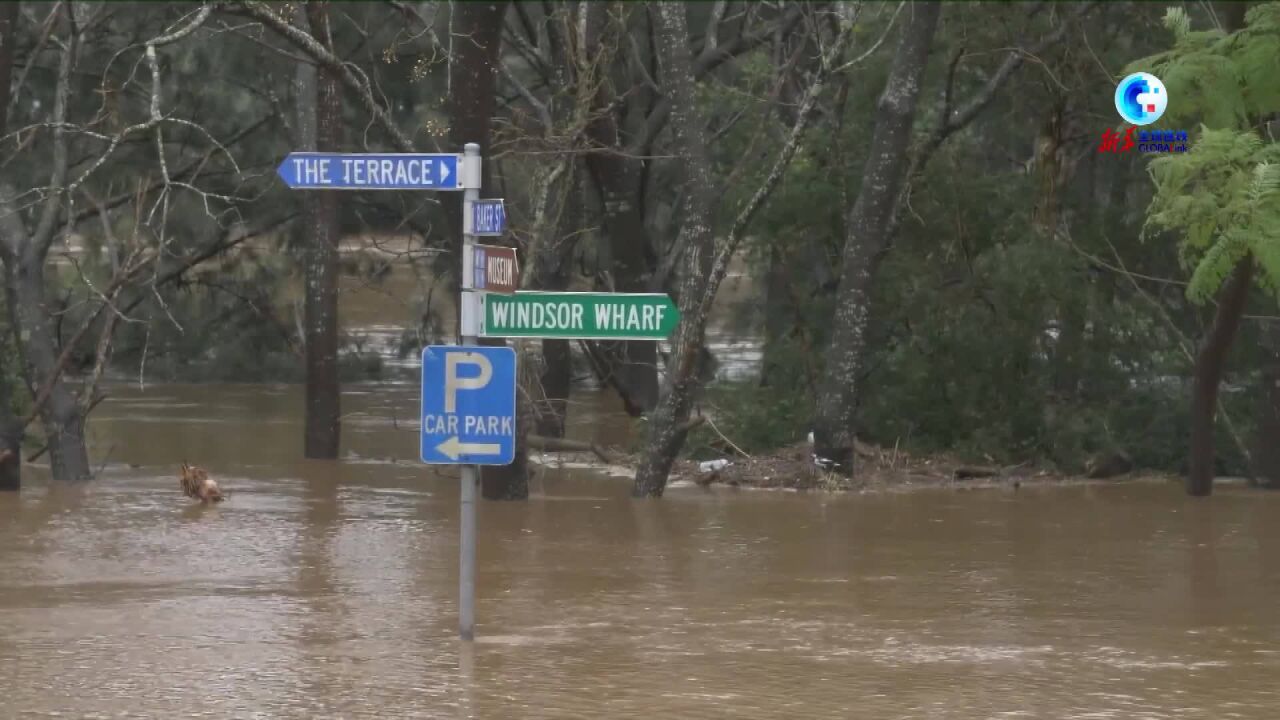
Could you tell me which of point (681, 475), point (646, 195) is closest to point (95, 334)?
point (646, 195)

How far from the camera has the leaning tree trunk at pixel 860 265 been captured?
63.5 feet

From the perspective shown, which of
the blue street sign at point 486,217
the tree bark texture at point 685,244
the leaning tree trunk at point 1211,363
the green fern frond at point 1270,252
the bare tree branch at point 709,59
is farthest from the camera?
the bare tree branch at point 709,59

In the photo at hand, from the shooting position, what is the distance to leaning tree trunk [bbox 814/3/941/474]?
19344 millimetres

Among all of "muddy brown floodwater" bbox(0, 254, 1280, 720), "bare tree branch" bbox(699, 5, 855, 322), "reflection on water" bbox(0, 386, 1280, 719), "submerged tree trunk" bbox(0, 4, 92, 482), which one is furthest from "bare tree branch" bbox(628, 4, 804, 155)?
"submerged tree trunk" bbox(0, 4, 92, 482)

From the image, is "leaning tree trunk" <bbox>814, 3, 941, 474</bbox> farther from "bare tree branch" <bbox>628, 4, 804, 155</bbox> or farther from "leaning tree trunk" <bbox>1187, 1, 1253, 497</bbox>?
"bare tree branch" <bbox>628, 4, 804, 155</bbox>

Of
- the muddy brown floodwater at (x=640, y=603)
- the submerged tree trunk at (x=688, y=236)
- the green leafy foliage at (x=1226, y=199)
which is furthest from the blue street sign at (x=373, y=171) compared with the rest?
the submerged tree trunk at (x=688, y=236)

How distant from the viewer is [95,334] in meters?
31.5

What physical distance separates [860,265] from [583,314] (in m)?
10.3

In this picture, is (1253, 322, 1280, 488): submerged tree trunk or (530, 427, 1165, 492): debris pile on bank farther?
(530, 427, 1165, 492): debris pile on bank

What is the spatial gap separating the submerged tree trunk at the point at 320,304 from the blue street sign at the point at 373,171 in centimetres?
1223

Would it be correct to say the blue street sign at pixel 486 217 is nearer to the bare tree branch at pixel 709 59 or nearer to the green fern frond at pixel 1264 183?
the green fern frond at pixel 1264 183

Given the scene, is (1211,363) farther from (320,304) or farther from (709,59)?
(320,304)

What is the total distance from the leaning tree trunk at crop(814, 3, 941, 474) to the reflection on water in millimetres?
1240

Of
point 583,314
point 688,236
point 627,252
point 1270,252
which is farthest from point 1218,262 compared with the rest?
point 627,252
